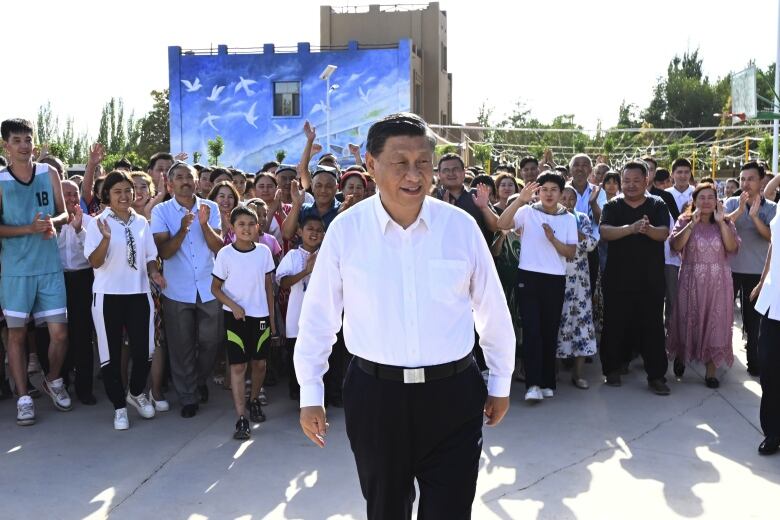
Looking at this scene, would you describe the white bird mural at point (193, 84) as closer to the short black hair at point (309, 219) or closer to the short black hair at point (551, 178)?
the short black hair at point (309, 219)

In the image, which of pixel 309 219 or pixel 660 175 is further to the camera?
pixel 660 175

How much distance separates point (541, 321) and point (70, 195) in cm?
421

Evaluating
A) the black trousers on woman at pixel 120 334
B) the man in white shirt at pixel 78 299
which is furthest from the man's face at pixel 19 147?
the black trousers on woman at pixel 120 334

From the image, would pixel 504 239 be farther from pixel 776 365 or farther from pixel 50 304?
pixel 50 304

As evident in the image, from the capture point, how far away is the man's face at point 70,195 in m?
6.50

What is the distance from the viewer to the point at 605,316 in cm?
697

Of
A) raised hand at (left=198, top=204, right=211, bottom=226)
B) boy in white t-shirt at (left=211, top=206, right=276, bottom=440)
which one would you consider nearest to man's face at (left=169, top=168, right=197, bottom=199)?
raised hand at (left=198, top=204, right=211, bottom=226)

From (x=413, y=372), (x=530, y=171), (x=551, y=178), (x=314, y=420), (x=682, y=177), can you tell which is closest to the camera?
(x=413, y=372)

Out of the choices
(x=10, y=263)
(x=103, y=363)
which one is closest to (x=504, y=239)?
(x=103, y=363)

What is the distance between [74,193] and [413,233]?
15.6 ft

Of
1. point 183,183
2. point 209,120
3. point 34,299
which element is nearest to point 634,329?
point 183,183

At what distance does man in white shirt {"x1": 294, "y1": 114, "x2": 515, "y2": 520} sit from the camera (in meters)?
2.75

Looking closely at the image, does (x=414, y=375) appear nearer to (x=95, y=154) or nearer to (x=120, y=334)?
(x=120, y=334)

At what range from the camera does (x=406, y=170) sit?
2.76m
